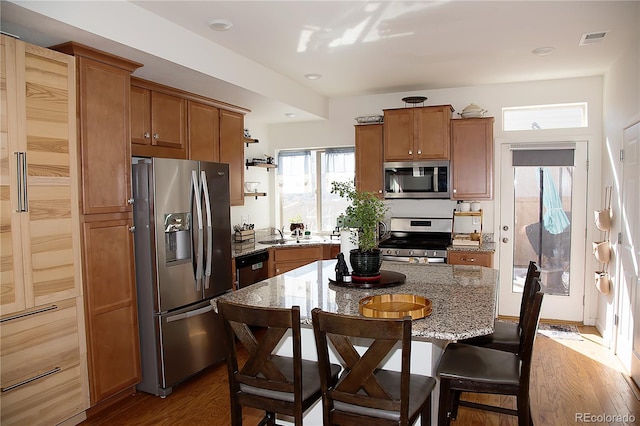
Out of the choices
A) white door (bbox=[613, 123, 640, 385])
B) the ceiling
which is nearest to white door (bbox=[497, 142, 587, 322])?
the ceiling

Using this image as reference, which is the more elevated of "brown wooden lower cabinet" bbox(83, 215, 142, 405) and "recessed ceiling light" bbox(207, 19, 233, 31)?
"recessed ceiling light" bbox(207, 19, 233, 31)

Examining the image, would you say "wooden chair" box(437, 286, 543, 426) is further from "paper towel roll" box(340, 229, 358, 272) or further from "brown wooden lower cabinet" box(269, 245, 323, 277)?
"brown wooden lower cabinet" box(269, 245, 323, 277)

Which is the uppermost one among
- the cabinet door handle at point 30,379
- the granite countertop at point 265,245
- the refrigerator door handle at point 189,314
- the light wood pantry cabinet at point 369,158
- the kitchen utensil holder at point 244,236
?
the light wood pantry cabinet at point 369,158

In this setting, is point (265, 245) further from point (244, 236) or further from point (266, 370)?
point (266, 370)

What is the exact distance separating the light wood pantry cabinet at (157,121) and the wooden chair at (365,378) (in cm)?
258

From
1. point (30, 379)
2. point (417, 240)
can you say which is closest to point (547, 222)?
point (417, 240)

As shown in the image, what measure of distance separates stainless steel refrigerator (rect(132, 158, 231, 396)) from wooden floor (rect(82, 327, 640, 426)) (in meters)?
0.15

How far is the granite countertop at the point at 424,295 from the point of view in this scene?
6.23ft

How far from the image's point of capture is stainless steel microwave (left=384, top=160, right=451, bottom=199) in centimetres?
494

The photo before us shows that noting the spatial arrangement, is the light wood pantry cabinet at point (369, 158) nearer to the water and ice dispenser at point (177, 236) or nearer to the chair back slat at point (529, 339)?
the water and ice dispenser at point (177, 236)

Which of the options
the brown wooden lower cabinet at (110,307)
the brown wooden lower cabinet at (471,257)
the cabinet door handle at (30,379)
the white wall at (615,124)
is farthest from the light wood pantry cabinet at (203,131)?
the white wall at (615,124)

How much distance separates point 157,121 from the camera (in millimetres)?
3711

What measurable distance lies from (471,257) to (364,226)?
2.52 m

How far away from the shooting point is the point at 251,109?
493cm
